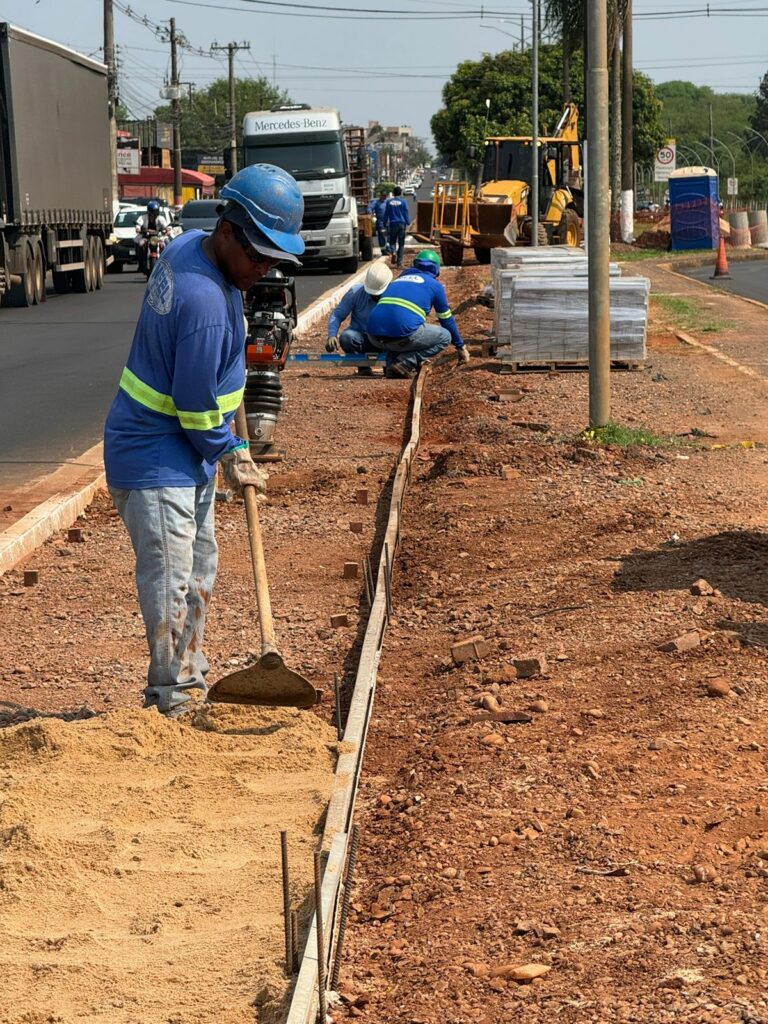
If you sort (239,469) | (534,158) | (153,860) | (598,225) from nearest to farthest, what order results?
(153,860) → (239,469) → (598,225) → (534,158)

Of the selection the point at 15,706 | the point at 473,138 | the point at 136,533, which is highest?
the point at 473,138

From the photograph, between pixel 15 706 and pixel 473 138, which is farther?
pixel 473 138

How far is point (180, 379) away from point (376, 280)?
11.5m

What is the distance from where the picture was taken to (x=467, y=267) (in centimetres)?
3784

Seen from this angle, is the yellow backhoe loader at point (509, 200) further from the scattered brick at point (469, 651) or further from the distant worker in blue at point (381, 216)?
the scattered brick at point (469, 651)

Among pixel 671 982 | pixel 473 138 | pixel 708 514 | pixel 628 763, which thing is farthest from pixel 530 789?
pixel 473 138

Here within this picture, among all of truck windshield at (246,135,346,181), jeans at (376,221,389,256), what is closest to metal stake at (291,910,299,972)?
truck windshield at (246,135,346,181)

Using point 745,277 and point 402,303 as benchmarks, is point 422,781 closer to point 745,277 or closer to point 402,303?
point 402,303

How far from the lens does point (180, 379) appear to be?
201 inches

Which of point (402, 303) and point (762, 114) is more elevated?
point (762, 114)

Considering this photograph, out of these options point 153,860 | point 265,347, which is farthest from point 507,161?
point 153,860

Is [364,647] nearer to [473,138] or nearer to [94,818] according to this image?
[94,818]

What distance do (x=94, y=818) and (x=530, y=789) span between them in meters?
1.36

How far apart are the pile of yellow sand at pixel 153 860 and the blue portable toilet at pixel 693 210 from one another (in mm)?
39057
